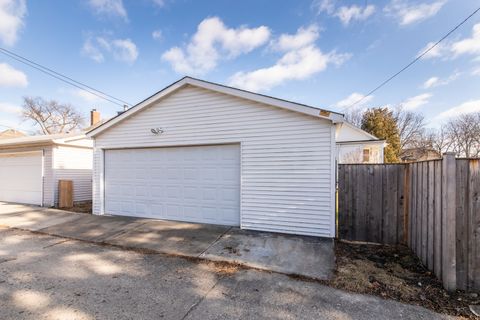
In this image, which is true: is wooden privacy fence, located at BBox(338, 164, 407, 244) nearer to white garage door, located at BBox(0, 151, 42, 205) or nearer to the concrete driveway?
the concrete driveway

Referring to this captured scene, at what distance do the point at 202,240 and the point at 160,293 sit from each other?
216 centimetres

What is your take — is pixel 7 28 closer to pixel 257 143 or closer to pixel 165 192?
pixel 165 192

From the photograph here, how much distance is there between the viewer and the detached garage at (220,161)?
5.59m

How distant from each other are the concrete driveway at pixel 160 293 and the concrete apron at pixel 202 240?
0.36m

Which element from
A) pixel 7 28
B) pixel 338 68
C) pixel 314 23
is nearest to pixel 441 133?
pixel 338 68

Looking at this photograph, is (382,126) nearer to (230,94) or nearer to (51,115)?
(230,94)

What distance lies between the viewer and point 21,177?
1070 cm

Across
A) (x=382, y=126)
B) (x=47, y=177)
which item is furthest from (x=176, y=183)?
(x=382, y=126)

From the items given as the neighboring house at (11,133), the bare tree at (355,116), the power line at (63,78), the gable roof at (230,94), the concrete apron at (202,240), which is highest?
the bare tree at (355,116)

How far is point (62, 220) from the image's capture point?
7.27 m

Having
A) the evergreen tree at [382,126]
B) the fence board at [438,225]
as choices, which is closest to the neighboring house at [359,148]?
the evergreen tree at [382,126]

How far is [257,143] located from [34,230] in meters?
6.56

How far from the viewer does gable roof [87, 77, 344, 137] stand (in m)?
5.35

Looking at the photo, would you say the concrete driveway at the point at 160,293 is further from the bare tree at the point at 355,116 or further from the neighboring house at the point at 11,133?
the neighboring house at the point at 11,133
